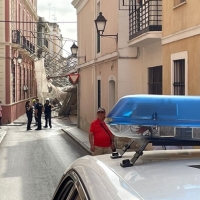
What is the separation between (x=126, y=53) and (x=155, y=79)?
176 cm

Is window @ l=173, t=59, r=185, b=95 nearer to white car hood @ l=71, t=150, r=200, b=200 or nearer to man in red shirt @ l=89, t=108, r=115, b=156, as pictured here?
man in red shirt @ l=89, t=108, r=115, b=156

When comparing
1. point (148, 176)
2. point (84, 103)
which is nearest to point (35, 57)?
point (84, 103)

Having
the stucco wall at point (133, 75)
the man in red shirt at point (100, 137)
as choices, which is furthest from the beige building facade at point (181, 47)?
the stucco wall at point (133, 75)

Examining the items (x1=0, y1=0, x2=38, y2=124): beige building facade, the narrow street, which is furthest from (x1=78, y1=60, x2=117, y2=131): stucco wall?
(x1=0, y1=0, x2=38, y2=124): beige building facade

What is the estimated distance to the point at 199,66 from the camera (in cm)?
910

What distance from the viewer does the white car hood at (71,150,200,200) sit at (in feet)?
5.37

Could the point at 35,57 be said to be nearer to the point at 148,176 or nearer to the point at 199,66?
the point at 199,66

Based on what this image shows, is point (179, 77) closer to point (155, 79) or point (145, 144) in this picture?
point (155, 79)

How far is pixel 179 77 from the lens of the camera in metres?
10.4

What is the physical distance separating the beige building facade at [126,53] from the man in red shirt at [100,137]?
447cm

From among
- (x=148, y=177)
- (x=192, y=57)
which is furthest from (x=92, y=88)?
(x=148, y=177)

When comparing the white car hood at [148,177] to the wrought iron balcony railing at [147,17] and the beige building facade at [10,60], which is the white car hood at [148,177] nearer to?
the wrought iron balcony railing at [147,17]

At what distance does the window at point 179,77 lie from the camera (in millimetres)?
10180

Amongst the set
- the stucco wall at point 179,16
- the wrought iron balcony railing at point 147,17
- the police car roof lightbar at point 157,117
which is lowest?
the police car roof lightbar at point 157,117
